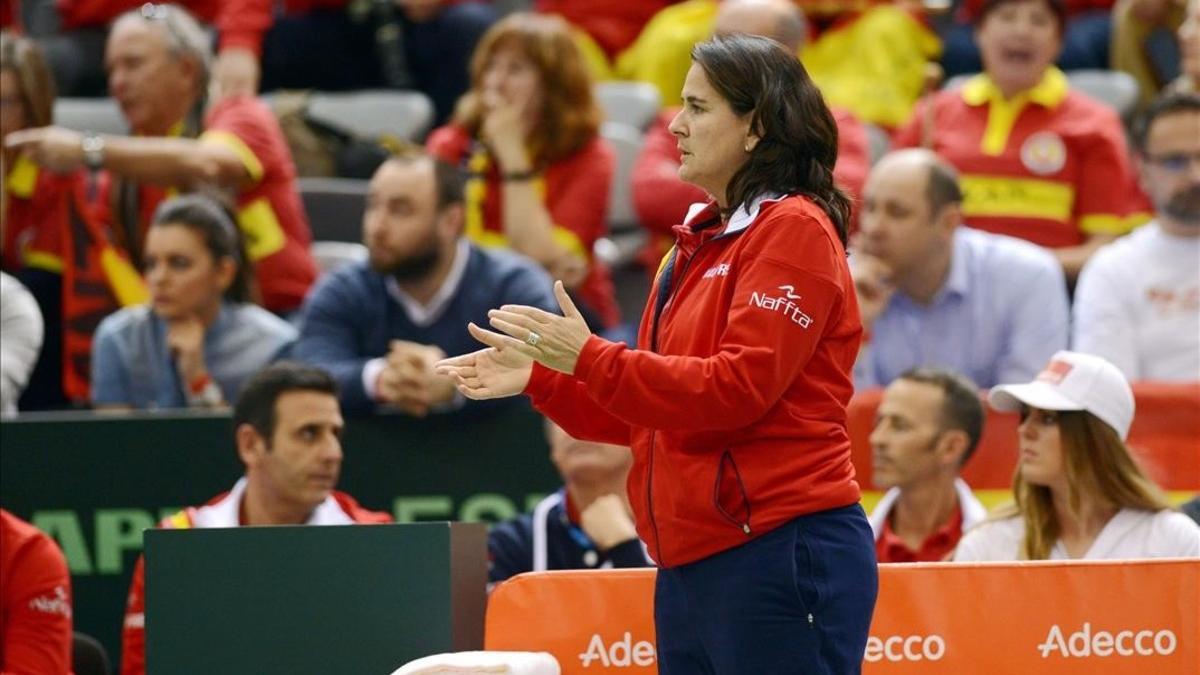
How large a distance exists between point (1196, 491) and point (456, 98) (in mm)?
4253

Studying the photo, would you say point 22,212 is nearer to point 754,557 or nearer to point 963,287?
point 963,287

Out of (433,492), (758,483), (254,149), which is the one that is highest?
Answer: (254,149)

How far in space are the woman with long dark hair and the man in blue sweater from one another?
9.1 inches

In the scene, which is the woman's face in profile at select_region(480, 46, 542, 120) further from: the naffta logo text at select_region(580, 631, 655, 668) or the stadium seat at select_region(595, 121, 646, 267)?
the naffta logo text at select_region(580, 631, 655, 668)

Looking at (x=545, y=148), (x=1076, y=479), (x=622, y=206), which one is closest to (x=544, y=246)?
(x=545, y=148)

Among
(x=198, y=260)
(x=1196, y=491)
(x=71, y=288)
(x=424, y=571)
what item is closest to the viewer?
(x=424, y=571)

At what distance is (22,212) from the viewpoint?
24.0ft

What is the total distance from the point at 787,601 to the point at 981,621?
923mm

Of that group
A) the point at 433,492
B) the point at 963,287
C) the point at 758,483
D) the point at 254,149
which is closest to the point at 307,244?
the point at 254,149

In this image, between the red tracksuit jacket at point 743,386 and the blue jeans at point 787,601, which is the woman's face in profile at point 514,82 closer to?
the red tracksuit jacket at point 743,386

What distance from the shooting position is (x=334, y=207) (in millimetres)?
8484

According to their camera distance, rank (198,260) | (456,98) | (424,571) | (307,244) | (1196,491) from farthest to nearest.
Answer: (456,98) → (307,244) → (198,260) → (1196,491) → (424,571)

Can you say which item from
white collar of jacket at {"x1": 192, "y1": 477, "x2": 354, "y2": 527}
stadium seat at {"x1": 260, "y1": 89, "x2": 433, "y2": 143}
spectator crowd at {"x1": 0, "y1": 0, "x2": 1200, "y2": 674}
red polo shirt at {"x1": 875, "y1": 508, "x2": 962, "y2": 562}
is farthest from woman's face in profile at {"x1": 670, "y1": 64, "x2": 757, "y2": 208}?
stadium seat at {"x1": 260, "y1": 89, "x2": 433, "y2": 143}

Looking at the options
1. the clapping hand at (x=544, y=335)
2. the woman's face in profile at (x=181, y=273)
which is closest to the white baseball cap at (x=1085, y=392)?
the clapping hand at (x=544, y=335)
